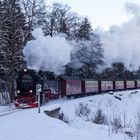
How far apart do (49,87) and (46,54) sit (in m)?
2.58

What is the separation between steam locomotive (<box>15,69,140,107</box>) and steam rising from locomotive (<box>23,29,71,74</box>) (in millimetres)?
1084

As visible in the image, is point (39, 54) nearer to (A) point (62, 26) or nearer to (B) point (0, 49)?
(B) point (0, 49)

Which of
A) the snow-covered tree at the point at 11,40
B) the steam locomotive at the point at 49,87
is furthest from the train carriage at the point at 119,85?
the snow-covered tree at the point at 11,40

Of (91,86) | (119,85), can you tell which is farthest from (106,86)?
(91,86)

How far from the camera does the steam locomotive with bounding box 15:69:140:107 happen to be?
2772cm

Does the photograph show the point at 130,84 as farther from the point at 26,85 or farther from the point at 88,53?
the point at 26,85

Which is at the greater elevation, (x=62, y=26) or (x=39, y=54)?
(x=62, y=26)

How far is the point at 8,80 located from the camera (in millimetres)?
44312

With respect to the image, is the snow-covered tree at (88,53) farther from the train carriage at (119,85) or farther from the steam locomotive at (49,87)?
the train carriage at (119,85)

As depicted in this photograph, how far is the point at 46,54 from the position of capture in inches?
1261

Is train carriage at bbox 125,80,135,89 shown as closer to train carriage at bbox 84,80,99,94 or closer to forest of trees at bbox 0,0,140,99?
forest of trees at bbox 0,0,140,99

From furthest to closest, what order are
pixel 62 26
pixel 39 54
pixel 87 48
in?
pixel 62 26 → pixel 87 48 → pixel 39 54

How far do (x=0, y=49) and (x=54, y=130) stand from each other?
25816 millimetres

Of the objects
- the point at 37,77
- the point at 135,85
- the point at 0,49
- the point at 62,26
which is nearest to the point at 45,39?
the point at 37,77
